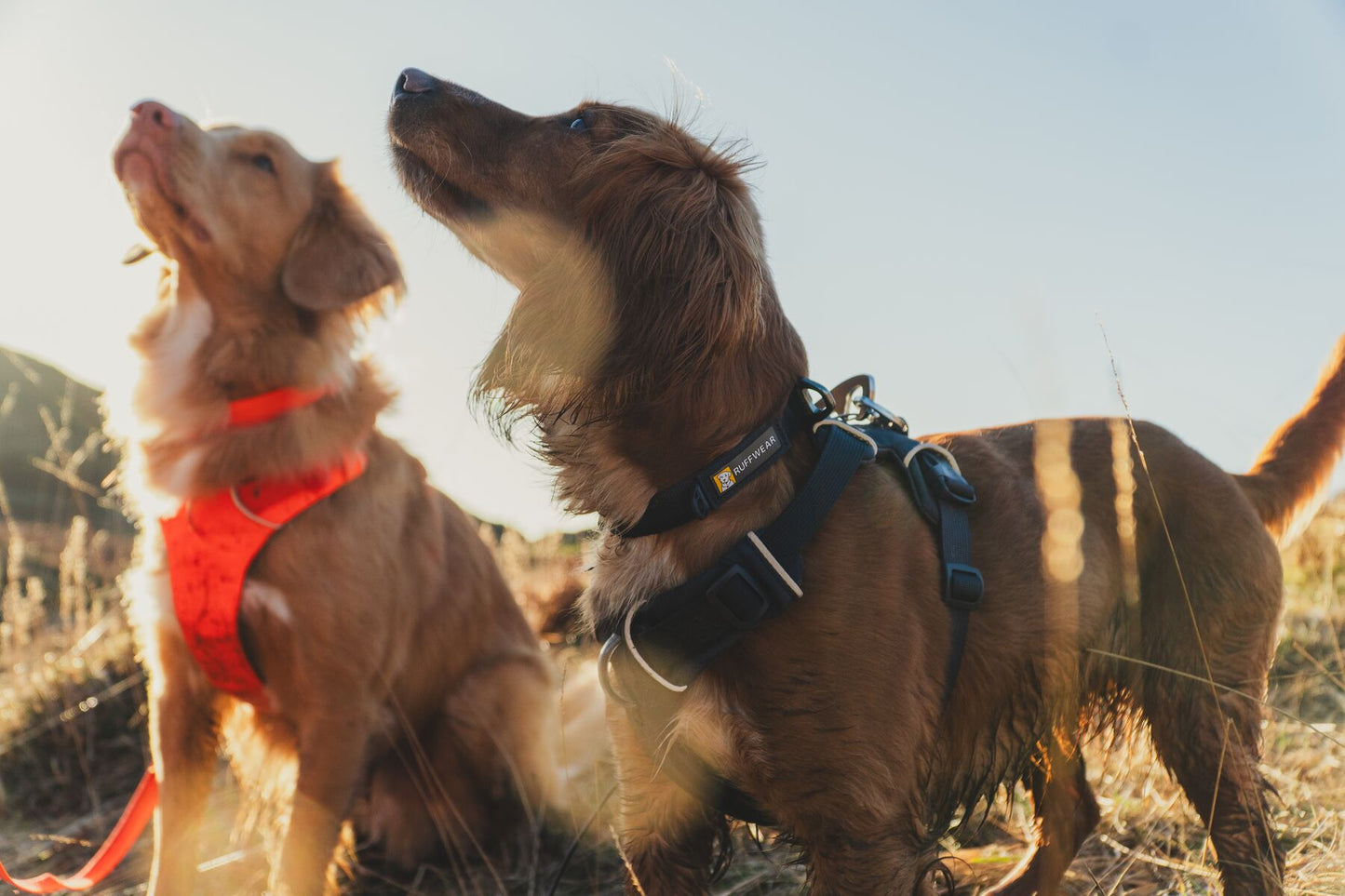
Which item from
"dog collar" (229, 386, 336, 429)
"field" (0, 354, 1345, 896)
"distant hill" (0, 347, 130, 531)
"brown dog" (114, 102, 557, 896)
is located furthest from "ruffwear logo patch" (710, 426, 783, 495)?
"distant hill" (0, 347, 130, 531)

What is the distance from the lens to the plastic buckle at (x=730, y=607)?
1.67m

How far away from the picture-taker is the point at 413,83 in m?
2.18

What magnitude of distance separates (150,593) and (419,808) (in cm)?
116

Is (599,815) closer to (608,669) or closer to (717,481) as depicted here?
(608,669)

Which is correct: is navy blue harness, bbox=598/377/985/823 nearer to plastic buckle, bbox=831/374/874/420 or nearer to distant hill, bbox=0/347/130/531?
plastic buckle, bbox=831/374/874/420

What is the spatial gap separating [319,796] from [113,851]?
686mm

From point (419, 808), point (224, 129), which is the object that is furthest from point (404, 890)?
point (224, 129)

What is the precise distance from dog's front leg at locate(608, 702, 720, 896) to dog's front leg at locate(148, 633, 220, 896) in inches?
59.5

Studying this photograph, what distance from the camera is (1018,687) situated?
2119 millimetres

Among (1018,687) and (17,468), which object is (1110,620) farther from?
(17,468)

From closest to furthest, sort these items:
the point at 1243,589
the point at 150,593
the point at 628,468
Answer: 1. the point at 628,468
2. the point at 1243,589
3. the point at 150,593

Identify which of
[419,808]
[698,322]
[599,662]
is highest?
[698,322]

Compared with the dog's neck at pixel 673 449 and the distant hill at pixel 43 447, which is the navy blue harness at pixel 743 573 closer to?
the dog's neck at pixel 673 449

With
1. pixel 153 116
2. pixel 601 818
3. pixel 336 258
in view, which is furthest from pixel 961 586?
pixel 153 116
